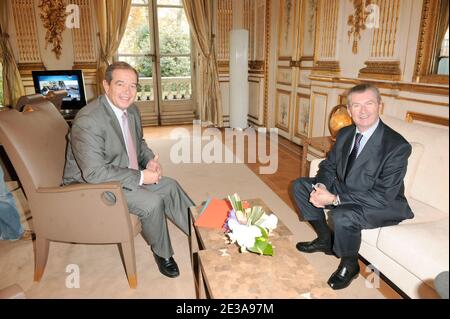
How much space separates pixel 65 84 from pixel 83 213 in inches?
150

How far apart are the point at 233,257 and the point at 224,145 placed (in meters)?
3.74

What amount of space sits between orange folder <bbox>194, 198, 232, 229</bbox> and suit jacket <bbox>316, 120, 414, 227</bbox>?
0.70 m

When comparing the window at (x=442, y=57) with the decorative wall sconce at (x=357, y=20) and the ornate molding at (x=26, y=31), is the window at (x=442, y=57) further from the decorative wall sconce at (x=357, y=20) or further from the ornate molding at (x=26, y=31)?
the ornate molding at (x=26, y=31)

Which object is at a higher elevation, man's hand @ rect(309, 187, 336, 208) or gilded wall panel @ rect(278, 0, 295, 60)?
gilded wall panel @ rect(278, 0, 295, 60)

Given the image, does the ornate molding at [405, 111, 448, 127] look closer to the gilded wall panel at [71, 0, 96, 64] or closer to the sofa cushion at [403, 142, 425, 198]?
the sofa cushion at [403, 142, 425, 198]

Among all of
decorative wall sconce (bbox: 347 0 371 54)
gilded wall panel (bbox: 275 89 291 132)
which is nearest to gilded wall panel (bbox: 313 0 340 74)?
decorative wall sconce (bbox: 347 0 371 54)

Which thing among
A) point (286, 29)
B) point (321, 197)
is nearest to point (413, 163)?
point (321, 197)

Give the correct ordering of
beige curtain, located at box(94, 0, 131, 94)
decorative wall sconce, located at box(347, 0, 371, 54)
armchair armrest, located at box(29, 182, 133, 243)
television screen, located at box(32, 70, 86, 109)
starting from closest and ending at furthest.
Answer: armchair armrest, located at box(29, 182, 133, 243) < decorative wall sconce, located at box(347, 0, 371, 54) < television screen, located at box(32, 70, 86, 109) < beige curtain, located at box(94, 0, 131, 94)

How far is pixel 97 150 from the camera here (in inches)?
72.5

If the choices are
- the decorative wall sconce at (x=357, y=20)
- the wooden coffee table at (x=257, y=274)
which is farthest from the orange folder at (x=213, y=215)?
the decorative wall sconce at (x=357, y=20)

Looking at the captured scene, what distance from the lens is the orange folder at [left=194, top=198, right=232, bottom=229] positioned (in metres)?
1.81

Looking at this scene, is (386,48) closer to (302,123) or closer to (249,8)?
(302,123)

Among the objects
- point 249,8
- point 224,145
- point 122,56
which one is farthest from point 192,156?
point 249,8

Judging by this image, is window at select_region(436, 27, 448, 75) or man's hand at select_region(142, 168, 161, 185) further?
Result: window at select_region(436, 27, 448, 75)
